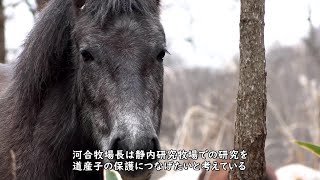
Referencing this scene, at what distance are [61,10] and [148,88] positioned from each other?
792mm

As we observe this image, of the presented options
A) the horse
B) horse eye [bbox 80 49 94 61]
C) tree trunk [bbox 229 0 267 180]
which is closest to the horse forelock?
the horse

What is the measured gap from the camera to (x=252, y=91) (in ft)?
9.09

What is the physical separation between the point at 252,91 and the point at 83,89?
3.13ft

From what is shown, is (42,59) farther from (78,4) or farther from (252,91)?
(252,91)

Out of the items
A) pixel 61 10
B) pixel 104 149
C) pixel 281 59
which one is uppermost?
pixel 61 10

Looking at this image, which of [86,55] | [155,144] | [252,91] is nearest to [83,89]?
[86,55]

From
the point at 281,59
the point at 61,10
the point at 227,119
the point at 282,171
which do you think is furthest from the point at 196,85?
the point at 61,10

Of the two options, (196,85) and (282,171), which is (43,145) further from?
(196,85)

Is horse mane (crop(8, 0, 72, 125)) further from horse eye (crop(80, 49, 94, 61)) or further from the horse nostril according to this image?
the horse nostril

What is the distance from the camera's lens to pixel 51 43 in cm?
338

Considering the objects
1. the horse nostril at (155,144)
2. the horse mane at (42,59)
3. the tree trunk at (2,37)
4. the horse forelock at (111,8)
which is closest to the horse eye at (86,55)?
the horse forelock at (111,8)

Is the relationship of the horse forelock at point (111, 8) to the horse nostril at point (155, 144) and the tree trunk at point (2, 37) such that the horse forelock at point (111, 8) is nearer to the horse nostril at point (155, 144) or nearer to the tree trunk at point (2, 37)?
the horse nostril at point (155, 144)

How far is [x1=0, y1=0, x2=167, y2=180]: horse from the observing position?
2.95 metres

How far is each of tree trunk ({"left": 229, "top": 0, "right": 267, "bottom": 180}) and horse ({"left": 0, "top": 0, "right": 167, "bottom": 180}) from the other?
1.40 ft
